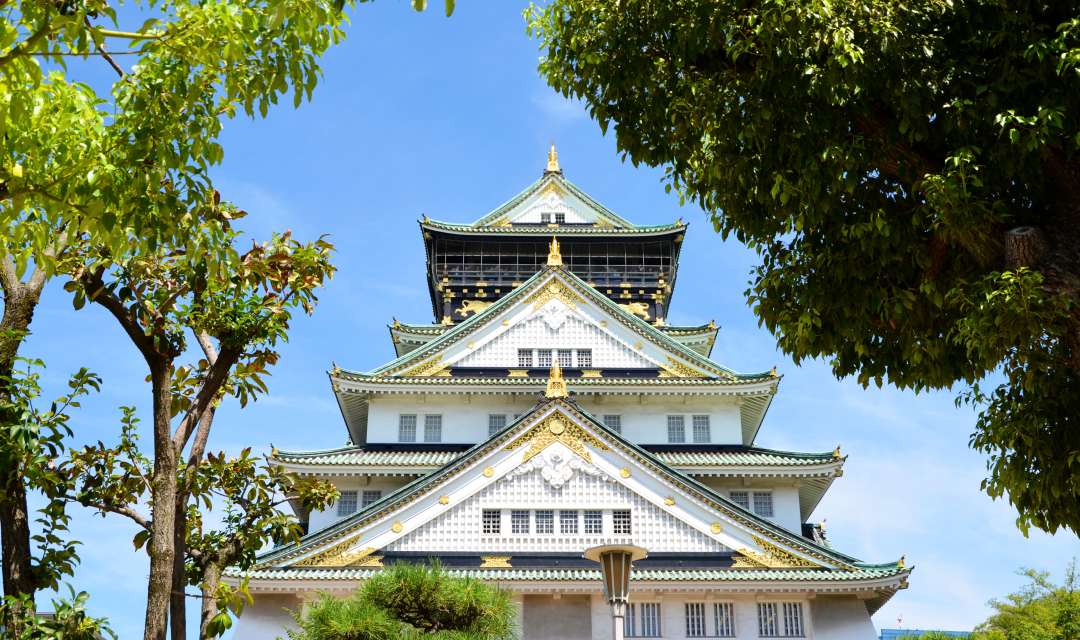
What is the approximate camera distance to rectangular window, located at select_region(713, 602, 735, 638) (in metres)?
25.3

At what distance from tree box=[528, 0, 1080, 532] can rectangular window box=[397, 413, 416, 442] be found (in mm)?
21481

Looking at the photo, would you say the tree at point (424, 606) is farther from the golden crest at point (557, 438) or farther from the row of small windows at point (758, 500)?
the row of small windows at point (758, 500)

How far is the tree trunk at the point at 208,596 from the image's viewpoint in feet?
28.7

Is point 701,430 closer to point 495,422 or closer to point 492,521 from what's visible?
point 495,422

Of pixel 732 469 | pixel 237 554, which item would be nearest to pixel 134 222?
pixel 237 554

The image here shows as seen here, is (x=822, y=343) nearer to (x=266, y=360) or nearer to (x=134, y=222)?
(x=266, y=360)

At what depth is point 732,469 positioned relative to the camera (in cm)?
2977

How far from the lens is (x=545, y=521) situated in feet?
88.1

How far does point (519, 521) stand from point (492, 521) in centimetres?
71

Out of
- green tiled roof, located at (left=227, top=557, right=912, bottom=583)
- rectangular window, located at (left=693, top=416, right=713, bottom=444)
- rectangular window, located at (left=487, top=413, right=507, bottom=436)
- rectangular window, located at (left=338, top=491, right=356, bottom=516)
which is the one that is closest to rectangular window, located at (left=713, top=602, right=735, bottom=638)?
green tiled roof, located at (left=227, top=557, right=912, bottom=583)

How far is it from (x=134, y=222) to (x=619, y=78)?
6.05 meters

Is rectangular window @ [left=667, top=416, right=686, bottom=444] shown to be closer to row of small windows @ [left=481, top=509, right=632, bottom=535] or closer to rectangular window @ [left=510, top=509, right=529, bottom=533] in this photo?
row of small windows @ [left=481, top=509, right=632, bottom=535]

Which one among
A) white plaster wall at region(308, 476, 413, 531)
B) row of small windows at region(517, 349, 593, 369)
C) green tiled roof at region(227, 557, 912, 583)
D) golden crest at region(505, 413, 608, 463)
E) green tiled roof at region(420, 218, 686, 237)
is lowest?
green tiled roof at region(227, 557, 912, 583)

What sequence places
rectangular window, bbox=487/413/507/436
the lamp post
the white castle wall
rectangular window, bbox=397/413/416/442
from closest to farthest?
the lamp post
the white castle wall
rectangular window, bbox=397/413/416/442
rectangular window, bbox=487/413/507/436
